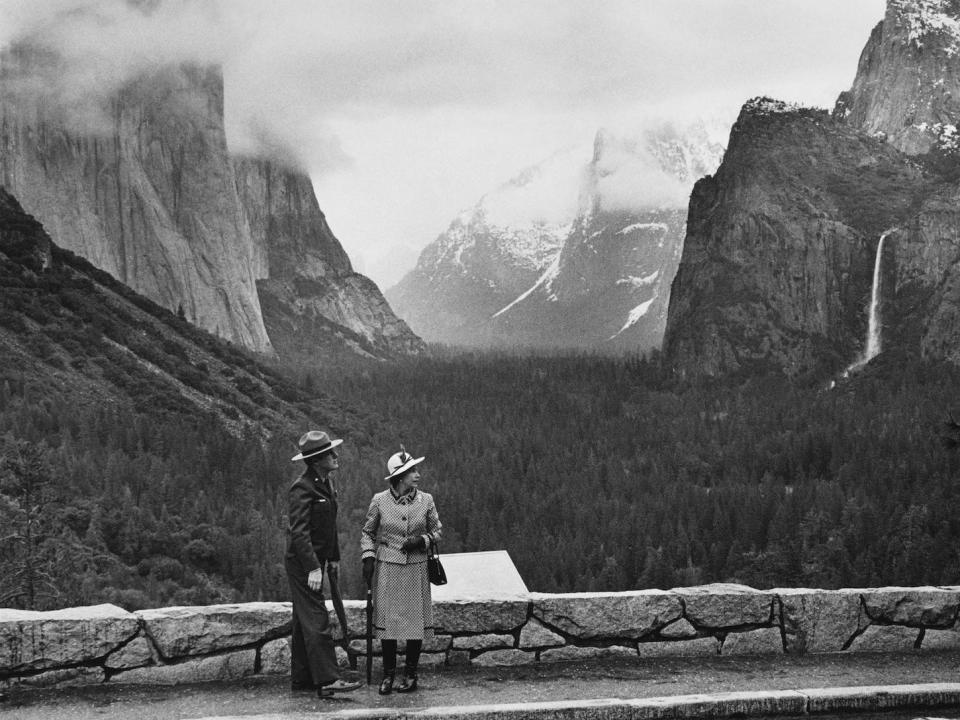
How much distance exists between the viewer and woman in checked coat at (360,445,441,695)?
13633mm

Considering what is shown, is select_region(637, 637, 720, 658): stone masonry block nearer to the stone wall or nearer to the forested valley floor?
the stone wall

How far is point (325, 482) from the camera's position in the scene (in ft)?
45.9

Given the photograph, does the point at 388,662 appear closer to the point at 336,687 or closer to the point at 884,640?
the point at 336,687

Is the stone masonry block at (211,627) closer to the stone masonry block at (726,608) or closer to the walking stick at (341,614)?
the walking stick at (341,614)

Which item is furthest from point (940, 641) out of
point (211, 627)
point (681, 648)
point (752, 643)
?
point (211, 627)

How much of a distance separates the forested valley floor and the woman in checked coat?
967 cm

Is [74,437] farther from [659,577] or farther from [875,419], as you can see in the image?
[875,419]

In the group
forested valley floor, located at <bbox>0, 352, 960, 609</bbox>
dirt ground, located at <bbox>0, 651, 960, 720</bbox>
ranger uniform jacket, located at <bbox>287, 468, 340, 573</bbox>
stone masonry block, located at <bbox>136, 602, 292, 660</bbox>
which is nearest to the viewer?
dirt ground, located at <bbox>0, 651, 960, 720</bbox>

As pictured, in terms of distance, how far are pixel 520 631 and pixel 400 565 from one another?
205 centimetres

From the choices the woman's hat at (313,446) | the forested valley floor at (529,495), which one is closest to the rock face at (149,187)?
the forested valley floor at (529,495)

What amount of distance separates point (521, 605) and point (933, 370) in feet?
534

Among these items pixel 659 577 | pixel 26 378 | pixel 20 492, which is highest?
pixel 26 378

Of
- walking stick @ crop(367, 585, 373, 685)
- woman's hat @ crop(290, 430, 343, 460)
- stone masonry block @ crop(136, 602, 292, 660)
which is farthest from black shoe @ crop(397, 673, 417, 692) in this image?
woman's hat @ crop(290, 430, 343, 460)

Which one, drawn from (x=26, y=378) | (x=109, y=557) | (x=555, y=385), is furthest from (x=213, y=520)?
(x=555, y=385)
